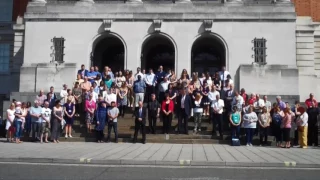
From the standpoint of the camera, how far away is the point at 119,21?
73.5 feet

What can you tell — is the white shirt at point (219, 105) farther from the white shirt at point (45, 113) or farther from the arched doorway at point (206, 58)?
the arched doorway at point (206, 58)

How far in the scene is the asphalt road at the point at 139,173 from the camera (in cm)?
824

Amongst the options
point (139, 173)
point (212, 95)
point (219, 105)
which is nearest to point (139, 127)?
point (219, 105)

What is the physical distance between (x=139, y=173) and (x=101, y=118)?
22.3 ft

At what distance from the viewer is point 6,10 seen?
31.7 meters

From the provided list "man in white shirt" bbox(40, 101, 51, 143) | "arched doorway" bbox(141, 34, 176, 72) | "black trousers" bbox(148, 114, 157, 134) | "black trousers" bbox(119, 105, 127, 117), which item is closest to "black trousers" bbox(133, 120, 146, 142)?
"black trousers" bbox(148, 114, 157, 134)

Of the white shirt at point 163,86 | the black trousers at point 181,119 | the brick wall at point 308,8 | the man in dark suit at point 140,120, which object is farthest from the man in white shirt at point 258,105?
the brick wall at point 308,8

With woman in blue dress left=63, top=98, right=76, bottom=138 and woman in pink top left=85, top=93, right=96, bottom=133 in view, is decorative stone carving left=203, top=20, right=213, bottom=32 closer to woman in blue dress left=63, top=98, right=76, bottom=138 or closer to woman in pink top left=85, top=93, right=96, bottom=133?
woman in pink top left=85, top=93, right=96, bottom=133

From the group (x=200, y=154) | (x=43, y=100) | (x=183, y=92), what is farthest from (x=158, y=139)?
(x=43, y=100)

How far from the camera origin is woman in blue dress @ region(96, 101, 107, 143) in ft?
49.9

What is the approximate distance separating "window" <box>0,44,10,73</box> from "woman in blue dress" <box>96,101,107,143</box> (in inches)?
673

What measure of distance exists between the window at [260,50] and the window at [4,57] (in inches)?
726

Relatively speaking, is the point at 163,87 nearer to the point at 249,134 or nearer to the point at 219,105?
the point at 219,105

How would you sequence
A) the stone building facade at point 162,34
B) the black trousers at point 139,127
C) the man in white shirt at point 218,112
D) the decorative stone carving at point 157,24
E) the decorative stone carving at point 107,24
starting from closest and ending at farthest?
1. the black trousers at point 139,127
2. the man in white shirt at point 218,112
3. the stone building facade at point 162,34
4. the decorative stone carving at point 157,24
5. the decorative stone carving at point 107,24
